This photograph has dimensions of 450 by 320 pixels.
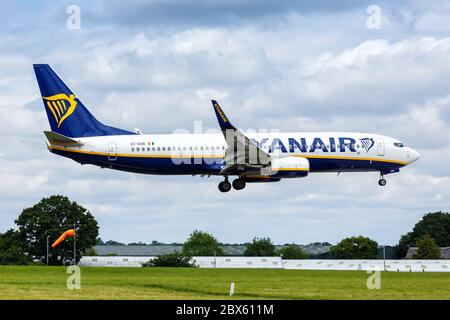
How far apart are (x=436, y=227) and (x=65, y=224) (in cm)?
8348

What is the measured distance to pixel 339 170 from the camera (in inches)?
3656

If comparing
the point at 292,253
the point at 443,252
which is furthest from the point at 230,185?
the point at 292,253

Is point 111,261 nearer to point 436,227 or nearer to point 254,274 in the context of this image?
point 254,274

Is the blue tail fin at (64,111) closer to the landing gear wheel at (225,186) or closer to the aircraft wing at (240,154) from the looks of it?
the landing gear wheel at (225,186)

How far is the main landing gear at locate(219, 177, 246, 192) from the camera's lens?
92125 millimetres

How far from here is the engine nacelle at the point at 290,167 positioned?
88.1 meters

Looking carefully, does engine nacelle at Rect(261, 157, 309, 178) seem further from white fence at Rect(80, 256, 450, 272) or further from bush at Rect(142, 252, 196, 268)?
bush at Rect(142, 252, 196, 268)

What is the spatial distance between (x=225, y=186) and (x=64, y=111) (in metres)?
16.5

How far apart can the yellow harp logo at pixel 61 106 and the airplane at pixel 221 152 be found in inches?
36.5

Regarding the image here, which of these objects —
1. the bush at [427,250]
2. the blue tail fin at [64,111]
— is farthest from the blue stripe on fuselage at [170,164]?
the bush at [427,250]

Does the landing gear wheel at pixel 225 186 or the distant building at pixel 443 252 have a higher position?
the landing gear wheel at pixel 225 186

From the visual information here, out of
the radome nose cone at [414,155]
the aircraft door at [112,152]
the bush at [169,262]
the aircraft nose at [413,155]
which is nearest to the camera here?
the aircraft door at [112,152]
